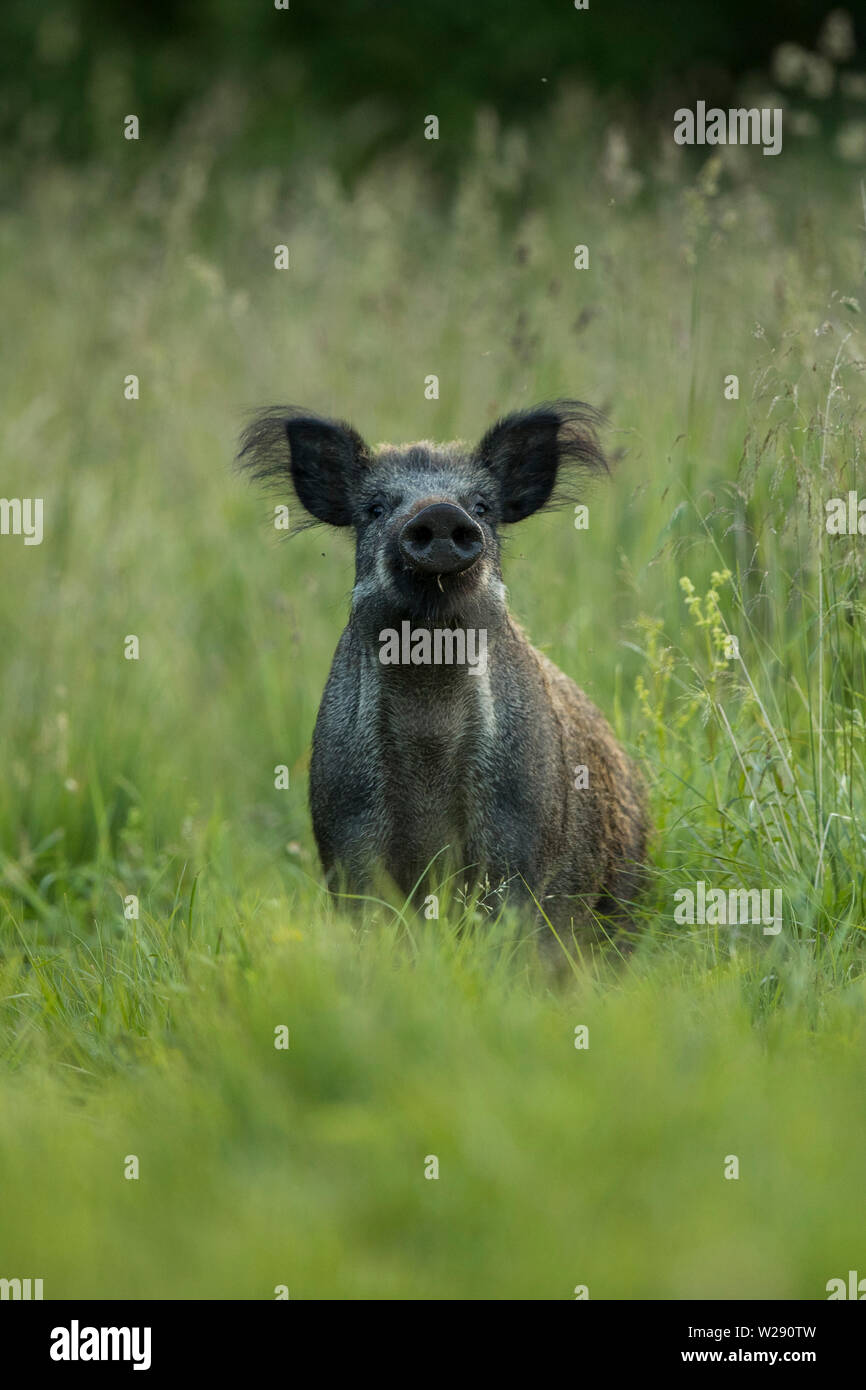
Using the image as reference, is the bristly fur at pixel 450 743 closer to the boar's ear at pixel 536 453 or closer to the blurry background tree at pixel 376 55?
the boar's ear at pixel 536 453


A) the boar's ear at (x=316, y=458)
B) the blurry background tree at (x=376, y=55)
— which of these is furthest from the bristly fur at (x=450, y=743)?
the blurry background tree at (x=376, y=55)

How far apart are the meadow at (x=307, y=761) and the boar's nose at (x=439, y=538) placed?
69 centimetres

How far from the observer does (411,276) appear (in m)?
9.18

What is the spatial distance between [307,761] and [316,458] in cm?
170

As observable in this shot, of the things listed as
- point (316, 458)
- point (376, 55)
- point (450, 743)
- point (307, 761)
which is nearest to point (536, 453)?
point (316, 458)

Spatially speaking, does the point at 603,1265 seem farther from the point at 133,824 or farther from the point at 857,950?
the point at 133,824

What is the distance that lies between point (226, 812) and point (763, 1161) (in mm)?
3967

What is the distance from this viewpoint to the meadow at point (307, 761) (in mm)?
3076

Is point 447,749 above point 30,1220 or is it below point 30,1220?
above

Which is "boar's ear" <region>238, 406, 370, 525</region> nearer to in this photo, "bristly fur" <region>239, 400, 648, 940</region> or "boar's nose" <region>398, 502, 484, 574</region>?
"bristly fur" <region>239, 400, 648, 940</region>

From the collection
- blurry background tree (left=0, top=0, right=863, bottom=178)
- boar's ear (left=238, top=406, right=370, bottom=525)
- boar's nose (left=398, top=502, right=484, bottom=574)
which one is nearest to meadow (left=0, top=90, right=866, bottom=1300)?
boar's ear (left=238, top=406, right=370, bottom=525)

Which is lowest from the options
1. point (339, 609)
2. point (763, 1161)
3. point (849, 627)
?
point (763, 1161)

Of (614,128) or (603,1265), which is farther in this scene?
(614,128)
